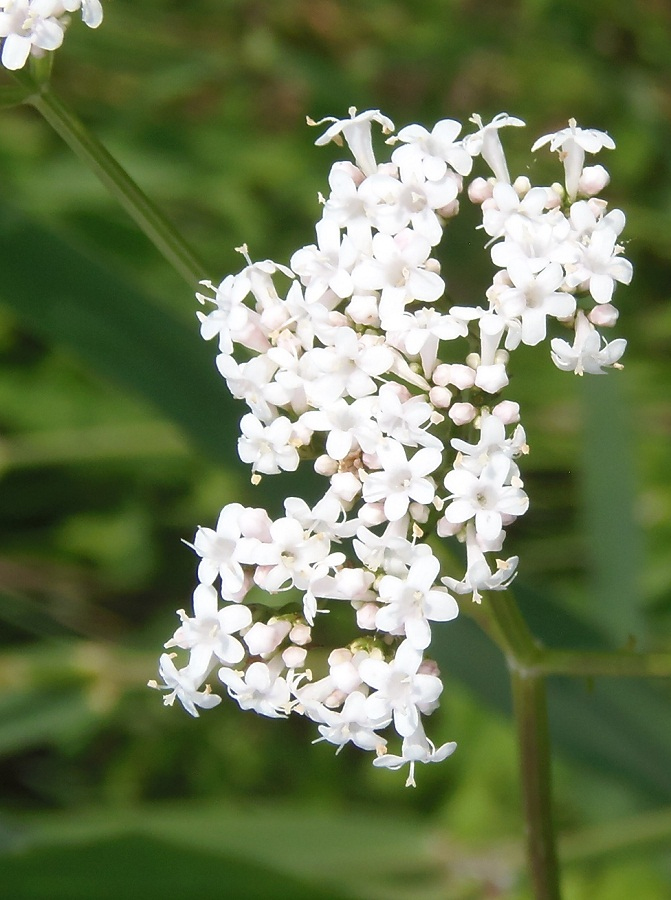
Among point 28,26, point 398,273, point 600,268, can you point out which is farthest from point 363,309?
point 28,26

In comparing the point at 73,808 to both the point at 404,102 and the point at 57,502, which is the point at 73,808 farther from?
the point at 404,102

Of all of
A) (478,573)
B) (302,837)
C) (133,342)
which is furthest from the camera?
(302,837)

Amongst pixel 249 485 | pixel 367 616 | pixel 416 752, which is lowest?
pixel 416 752

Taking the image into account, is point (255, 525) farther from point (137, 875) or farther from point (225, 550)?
point (137, 875)

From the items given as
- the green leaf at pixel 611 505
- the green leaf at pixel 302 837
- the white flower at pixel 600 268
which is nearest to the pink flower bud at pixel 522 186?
the white flower at pixel 600 268

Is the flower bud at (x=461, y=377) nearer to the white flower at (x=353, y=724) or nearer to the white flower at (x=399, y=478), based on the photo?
the white flower at (x=399, y=478)

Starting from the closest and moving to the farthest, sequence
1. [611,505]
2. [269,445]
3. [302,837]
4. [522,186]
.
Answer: [269,445]
[522,186]
[611,505]
[302,837]

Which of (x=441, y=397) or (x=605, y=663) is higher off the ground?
(x=441, y=397)
